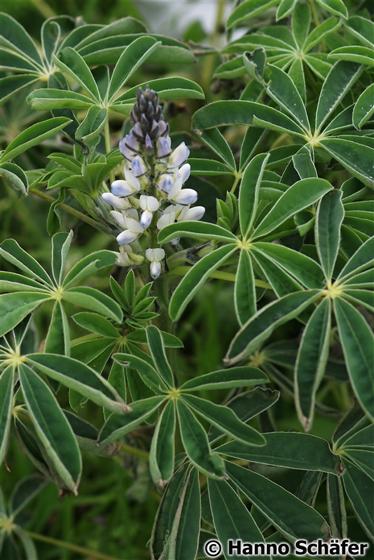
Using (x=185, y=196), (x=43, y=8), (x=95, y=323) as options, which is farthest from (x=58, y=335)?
(x=43, y=8)

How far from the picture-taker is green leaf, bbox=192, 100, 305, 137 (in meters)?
1.31

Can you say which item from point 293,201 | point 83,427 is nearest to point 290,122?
point 293,201

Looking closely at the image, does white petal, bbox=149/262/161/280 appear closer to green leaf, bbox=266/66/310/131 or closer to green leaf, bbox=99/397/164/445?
green leaf, bbox=99/397/164/445

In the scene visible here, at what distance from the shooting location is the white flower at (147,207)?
3.71 ft

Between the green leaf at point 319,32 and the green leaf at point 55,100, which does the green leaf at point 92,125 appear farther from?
the green leaf at point 319,32

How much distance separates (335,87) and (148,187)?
0.40 m

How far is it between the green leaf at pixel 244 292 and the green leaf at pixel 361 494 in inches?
12.4

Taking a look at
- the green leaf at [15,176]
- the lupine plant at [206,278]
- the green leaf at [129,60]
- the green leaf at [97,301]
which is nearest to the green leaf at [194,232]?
the lupine plant at [206,278]

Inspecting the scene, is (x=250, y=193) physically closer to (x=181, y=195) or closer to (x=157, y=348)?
(x=181, y=195)

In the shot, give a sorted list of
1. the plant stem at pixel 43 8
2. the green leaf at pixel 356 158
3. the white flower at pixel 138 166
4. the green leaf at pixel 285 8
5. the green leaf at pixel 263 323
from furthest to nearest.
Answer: the plant stem at pixel 43 8
the green leaf at pixel 285 8
the green leaf at pixel 356 158
the white flower at pixel 138 166
the green leaf at pixel 263 323

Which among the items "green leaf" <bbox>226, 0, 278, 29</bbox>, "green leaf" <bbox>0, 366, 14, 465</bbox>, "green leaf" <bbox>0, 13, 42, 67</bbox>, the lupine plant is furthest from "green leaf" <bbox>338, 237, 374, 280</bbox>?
"green leaf" <bbox>0, 13, 42, 67</bbox>

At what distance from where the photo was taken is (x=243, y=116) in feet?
4.45

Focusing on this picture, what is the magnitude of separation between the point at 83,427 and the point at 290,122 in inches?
23.1

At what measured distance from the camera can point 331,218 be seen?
3.76 ft
